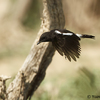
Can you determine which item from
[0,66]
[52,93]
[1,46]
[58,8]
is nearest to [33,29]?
[1,46]

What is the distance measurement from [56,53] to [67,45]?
4204 mm

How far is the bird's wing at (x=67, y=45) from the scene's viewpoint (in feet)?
9.90

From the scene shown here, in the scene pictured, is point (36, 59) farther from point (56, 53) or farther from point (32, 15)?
point (32, 15)

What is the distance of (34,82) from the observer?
4.07m

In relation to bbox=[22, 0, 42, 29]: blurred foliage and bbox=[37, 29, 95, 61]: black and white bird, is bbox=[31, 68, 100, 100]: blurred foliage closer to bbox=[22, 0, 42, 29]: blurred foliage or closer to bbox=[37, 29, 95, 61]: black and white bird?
bbox=[37, 29, 95, 61]: black and white bird

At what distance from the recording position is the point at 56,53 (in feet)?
23.8

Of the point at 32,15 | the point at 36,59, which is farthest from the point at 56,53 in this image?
the point at 36,59

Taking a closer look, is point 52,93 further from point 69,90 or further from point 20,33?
point 20,33

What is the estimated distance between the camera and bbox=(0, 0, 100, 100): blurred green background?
5402mm

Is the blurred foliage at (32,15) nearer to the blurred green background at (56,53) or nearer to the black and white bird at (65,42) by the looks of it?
the blurred green background at (56,53)

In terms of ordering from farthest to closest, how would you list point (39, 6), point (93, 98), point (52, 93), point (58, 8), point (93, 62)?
point (39, 6)
point (93, 62)
point (52, 93)
point (93, 98)
point (58, 8)

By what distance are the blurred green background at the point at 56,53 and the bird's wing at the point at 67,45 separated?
2251 mm

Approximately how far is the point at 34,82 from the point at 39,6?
4667mm

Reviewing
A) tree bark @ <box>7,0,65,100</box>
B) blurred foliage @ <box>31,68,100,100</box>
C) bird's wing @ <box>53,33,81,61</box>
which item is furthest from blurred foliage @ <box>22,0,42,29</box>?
bird's wing @ <box>53,33,81,61</box>
